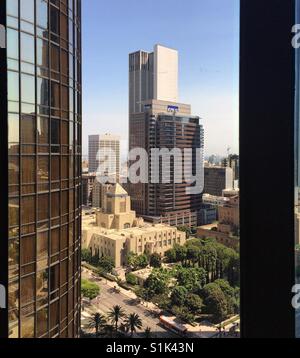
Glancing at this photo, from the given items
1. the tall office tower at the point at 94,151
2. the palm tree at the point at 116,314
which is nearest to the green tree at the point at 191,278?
the palm tree at the point at 116,314

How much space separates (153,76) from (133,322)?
1032mm

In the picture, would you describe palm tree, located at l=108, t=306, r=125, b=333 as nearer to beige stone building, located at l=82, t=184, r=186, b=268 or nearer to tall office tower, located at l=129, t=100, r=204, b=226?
beige stone building, located at l=82, t=184, r=186, b=268

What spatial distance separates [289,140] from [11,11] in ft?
4.48

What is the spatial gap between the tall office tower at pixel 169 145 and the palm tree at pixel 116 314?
426 millimetres

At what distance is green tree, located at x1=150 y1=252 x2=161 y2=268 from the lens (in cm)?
136

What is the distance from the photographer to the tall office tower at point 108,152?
1.38 metres

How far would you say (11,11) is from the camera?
1479 mm

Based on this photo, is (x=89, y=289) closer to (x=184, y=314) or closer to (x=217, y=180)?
(x=184, y=314)

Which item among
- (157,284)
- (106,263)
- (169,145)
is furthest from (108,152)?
(157,284)

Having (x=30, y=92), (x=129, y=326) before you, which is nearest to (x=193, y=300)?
(x=129, y=326)

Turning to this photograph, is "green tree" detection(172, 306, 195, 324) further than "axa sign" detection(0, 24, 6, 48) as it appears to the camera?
Yes

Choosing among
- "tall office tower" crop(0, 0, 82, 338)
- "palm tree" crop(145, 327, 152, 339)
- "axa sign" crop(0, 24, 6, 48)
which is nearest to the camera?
"axa sign" crop(0, 24, 6, 48)

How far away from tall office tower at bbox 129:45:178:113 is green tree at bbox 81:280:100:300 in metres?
0.81

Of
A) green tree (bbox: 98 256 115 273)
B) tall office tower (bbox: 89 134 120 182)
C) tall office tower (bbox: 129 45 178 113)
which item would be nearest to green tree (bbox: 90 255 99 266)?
green tree (bbox: 98 256 115 273)
